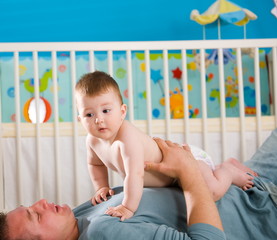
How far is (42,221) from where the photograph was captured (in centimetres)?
106

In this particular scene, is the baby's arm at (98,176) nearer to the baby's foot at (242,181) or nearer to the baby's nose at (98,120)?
the baby's nose at (98,120)

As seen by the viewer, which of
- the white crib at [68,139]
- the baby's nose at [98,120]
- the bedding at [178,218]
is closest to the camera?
the bedding at [178,218]

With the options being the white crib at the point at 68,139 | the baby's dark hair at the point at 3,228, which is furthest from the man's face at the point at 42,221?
the white crib at the point at 68,139

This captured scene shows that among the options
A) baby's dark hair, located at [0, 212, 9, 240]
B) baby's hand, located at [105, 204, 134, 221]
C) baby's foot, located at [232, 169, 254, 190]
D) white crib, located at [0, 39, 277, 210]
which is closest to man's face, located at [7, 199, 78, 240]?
baby's dark hair, located at [0, 212, 9, 240]

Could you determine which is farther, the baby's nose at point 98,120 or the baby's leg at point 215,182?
the baby's leg at point 215,182

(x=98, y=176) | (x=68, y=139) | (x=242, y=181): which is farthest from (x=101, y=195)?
(x=68, y=139)

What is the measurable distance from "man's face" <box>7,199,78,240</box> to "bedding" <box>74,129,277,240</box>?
5 cm

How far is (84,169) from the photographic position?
1921 mm

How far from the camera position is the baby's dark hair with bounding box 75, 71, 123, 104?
108 centimetres

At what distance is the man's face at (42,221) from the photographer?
1043 millimetres

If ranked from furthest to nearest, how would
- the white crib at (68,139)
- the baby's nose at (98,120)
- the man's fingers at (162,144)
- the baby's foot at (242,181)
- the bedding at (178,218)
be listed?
the white crib at (68,139) < the baby's foot at (242,181) < the man's fingers at (162,144) < the baby's nose at (98,120) < the bedding at (178,218)

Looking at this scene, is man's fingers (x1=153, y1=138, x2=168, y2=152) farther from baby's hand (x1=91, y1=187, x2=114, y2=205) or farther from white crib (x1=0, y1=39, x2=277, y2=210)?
white crib (x1=0, y1=39, x2=277, y2=210)

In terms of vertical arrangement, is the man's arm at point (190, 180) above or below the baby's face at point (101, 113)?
below

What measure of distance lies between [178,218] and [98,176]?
0.30 metres
